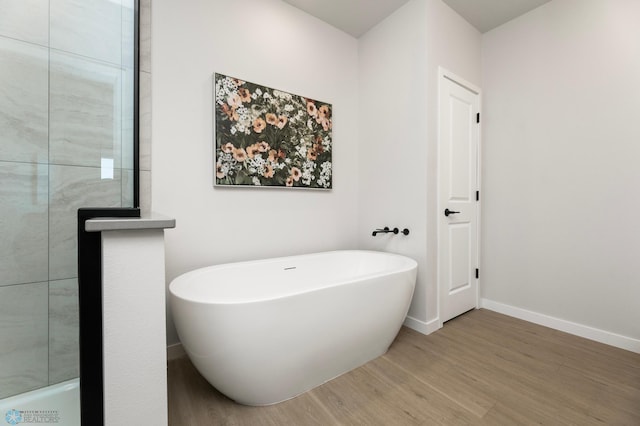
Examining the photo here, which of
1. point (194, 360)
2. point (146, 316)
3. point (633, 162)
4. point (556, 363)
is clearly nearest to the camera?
point (146, 316)

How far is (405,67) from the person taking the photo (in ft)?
7.43

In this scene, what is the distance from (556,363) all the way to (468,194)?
54.1 inches

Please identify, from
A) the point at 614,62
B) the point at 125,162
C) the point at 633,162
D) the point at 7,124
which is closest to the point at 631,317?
the point at 633,162

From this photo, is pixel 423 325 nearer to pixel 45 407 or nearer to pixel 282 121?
pixel 282 121

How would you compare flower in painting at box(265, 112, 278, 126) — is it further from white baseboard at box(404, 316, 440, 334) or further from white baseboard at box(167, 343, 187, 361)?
white baseboard at box(404, 316, 440, 334)

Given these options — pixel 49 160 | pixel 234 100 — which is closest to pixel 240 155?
pixel 234 100

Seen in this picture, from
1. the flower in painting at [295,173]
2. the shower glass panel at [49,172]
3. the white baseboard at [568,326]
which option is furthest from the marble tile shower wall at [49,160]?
the white baseboard at [568,326]

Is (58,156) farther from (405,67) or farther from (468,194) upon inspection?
(468,194)

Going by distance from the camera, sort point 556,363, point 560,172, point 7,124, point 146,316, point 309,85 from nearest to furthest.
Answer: point 146,316, point 7,124, point 556,363, point 560,172, point 309,85

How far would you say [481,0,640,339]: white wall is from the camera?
1.91 meters

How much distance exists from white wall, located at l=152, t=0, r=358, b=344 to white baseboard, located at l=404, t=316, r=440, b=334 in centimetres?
87

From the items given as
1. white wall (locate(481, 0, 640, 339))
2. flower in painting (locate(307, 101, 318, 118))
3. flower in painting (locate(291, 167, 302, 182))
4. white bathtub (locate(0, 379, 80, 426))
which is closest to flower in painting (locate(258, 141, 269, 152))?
flower in painting (locate(291, 167, 302, 182))

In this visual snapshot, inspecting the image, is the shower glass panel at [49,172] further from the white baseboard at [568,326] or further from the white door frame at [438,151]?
the white baseboard at [568,326]

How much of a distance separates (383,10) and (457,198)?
1.71 m
